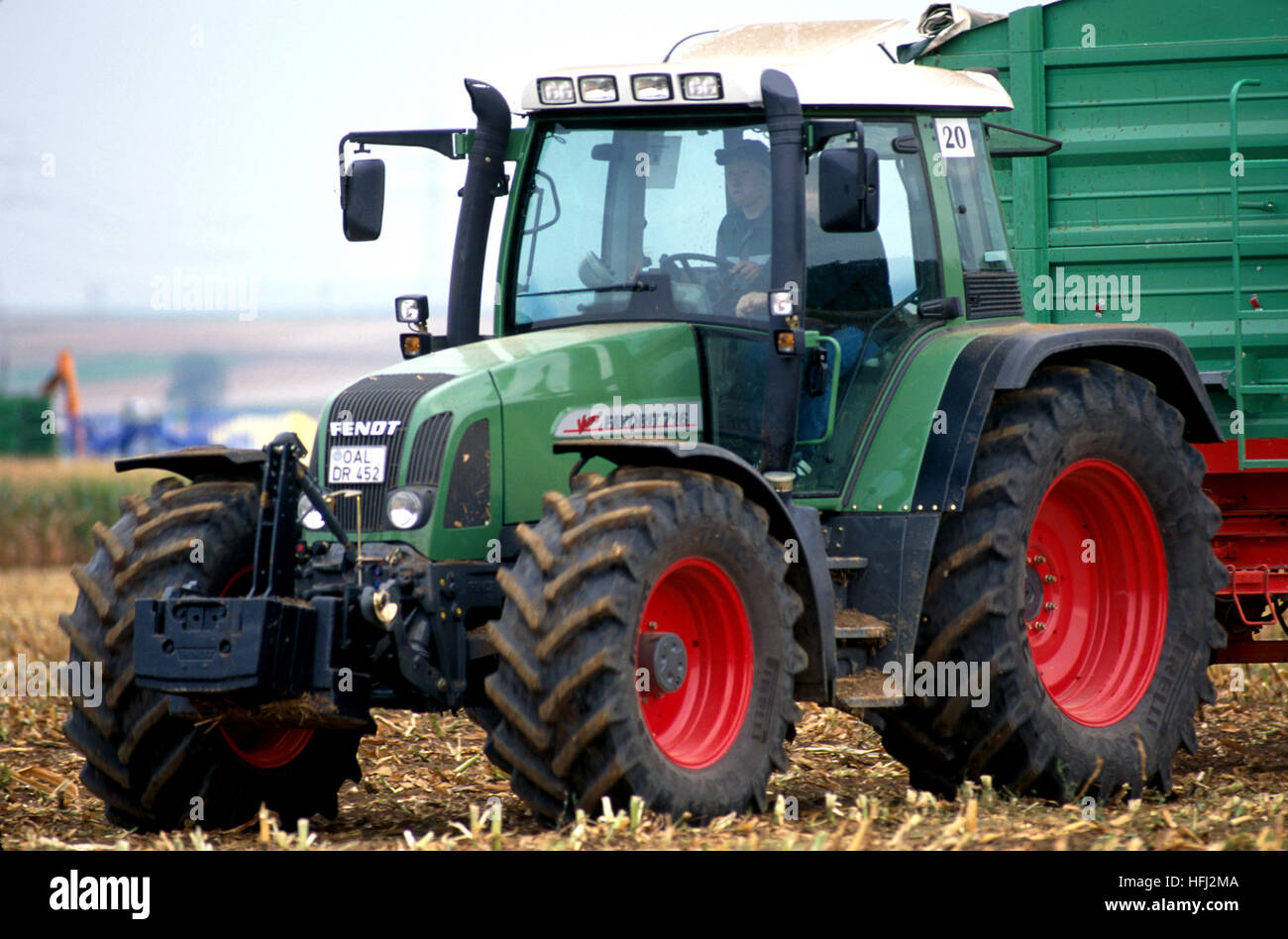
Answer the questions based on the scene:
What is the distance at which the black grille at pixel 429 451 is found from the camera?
21.2ft

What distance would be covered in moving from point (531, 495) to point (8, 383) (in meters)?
27.4

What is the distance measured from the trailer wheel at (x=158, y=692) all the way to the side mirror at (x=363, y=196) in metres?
1.14

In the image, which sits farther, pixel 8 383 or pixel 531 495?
pixel 8 383

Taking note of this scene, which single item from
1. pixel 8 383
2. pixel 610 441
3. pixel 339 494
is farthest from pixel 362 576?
pixel 8 383

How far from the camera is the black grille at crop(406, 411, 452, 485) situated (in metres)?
6.47

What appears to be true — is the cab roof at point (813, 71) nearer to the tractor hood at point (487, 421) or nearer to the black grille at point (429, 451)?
the tractor hood at point (487, 421)

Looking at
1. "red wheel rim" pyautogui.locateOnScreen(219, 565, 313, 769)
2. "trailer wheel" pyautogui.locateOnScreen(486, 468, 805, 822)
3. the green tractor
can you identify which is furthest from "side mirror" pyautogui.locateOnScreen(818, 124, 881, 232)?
"red wheel rim" pyautogui.locateOnScreen(219, 565, 313, 769)

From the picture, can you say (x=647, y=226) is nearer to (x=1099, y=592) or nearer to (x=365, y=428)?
(x=365, y=428)

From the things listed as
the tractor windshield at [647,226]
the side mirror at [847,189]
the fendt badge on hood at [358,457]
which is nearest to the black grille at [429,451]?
the fendt badge on hood at [358,457]

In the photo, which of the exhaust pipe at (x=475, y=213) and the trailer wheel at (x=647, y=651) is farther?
the exhaust pipe at (x=475, y=213)

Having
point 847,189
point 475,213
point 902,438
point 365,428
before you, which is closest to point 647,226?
point 475,213
